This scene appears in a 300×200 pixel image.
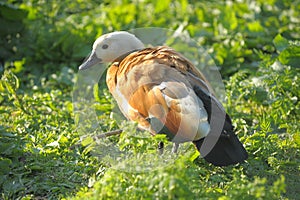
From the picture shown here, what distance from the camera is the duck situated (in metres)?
4.37

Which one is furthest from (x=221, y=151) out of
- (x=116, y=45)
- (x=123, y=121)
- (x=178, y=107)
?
(x=116, y=45)

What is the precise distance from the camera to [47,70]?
23.1 feet

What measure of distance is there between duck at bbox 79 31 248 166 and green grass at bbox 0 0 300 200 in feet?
0.49

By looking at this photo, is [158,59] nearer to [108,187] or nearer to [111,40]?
[111,40]

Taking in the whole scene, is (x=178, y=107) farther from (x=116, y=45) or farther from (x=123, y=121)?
(x=116, y=45)

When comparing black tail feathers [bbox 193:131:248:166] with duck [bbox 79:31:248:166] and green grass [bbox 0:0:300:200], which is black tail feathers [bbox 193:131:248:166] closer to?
duck [bbox 79:31:248:166]

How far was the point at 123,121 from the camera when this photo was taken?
4.41 m

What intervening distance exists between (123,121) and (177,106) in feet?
1.27

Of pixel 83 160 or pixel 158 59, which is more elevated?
pixel 158 59

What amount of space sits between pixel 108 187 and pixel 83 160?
4.43ft

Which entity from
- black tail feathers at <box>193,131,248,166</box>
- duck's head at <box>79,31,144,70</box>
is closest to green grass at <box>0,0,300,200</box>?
black tail feathers at <box>193,131,248,166</box>

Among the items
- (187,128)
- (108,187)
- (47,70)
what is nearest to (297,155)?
(187,128)

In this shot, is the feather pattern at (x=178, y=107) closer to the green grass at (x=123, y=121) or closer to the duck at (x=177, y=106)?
the duck at (x=177, y=106)

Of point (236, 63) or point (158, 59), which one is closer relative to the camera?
point (158, 59)
